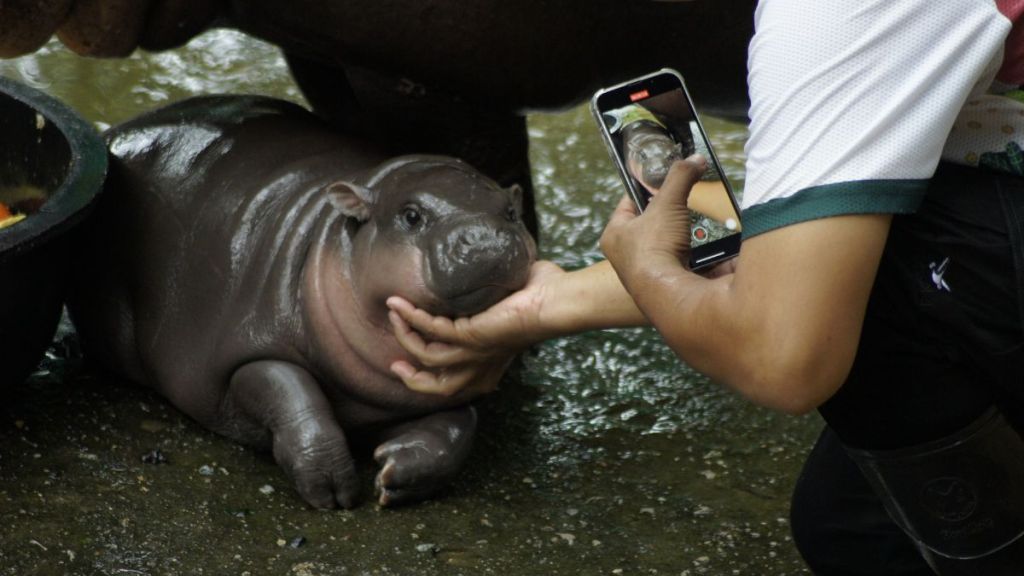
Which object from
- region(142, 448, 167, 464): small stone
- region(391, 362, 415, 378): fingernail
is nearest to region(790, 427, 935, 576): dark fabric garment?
region(391, 362, 415, 378): fingernail

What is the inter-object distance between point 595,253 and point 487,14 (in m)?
1.14

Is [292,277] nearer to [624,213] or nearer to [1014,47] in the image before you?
[624,213]

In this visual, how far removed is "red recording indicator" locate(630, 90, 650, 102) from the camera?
7.22ft

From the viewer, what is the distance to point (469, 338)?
104 inches

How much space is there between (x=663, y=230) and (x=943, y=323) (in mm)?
377

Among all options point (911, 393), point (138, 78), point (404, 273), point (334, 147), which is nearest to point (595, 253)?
point (334, 147)

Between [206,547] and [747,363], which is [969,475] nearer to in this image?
[747,363]

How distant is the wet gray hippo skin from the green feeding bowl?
15cm

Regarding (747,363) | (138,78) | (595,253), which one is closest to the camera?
(747,363)

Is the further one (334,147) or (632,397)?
(632,397)

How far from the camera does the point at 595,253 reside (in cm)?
387

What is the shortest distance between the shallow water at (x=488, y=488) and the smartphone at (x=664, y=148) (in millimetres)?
709

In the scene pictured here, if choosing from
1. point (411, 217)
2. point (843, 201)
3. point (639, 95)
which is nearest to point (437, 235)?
point (411, 217)

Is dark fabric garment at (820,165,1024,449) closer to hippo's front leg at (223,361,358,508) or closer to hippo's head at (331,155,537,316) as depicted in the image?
hippo's head at (331,155,537,316)
